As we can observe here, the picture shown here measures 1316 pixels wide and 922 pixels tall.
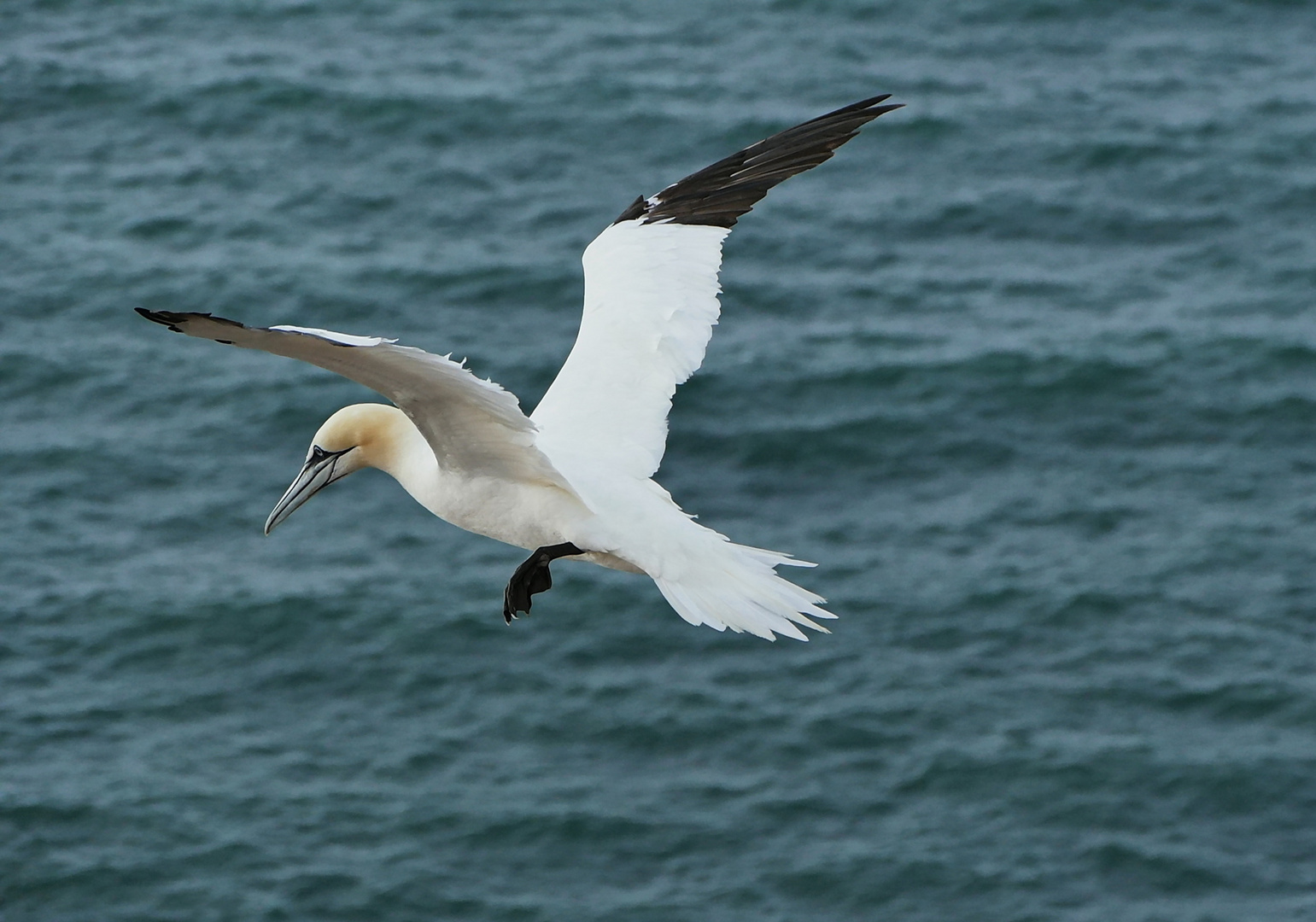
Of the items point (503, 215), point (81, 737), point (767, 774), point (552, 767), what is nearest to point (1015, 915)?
point (767, 774)

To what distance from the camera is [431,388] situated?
8.35m

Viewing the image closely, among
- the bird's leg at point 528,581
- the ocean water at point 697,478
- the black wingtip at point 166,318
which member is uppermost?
the black wingtip at point 166,318

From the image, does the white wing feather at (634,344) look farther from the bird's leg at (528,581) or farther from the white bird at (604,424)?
the bird's leg at (528,581)

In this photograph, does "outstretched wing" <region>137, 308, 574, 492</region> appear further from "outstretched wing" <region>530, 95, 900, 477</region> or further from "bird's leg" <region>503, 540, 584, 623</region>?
"outstretched wing" <region>530, 95, 900, 477</region>

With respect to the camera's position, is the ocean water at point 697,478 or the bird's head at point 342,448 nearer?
the bird's head at point 342,448

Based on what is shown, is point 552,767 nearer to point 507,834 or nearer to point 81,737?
point 507,834

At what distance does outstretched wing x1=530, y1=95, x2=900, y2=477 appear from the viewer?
10.2m

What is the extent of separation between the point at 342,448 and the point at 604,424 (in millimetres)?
1215

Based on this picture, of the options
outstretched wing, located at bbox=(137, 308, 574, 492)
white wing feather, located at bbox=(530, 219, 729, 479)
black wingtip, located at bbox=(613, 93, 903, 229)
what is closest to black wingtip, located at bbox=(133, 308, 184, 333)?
outstretched wing, located at bbox=(137, 308, 574, 492)

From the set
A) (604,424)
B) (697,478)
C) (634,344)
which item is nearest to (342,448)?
(604,424)

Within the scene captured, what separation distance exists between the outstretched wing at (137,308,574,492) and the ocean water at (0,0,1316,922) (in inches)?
362

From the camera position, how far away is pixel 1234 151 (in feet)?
80.2

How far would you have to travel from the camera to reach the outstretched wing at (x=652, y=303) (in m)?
10.2

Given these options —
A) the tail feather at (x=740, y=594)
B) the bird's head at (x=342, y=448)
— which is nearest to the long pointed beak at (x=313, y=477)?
the bird's head at (x=342, y=448)
